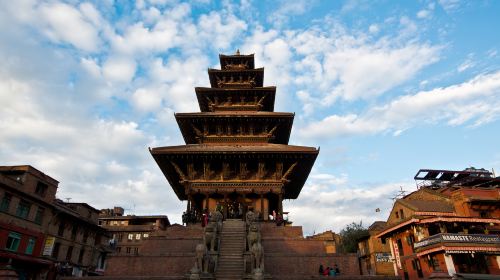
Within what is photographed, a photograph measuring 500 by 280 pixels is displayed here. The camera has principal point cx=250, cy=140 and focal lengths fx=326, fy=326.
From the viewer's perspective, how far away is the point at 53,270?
114ft

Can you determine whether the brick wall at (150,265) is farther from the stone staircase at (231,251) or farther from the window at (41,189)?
the window at (41,189)

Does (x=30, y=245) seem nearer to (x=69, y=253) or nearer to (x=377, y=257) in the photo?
(x=69, y=253)

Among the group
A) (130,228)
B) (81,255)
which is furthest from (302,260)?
(130,228)

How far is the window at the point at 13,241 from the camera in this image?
28.8 metres

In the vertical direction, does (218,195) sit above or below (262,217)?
above

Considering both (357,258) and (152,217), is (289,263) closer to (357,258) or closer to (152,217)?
(357,258)

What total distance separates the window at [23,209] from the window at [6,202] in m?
1.46

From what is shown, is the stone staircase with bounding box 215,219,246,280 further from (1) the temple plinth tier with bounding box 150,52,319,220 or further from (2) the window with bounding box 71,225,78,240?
(2) the window with bounding box 71,225,78,240

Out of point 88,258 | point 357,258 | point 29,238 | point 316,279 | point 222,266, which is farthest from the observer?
point 88,258

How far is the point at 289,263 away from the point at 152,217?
163 feet

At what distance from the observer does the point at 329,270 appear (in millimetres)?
16000

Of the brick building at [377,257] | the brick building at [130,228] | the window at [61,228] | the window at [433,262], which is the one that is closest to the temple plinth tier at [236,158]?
the window at [433,262]

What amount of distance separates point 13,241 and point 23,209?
3.01 meters

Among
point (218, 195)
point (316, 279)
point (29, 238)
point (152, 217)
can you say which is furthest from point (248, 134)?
point (152, 217)
